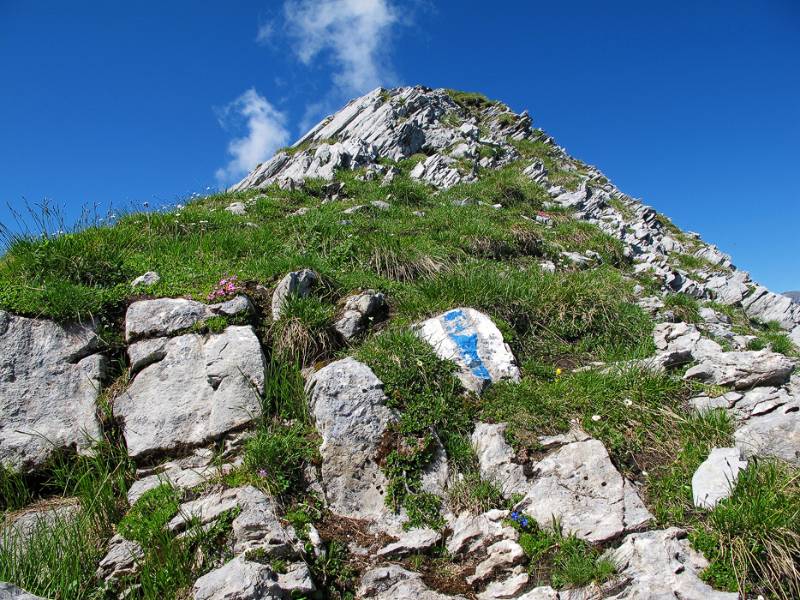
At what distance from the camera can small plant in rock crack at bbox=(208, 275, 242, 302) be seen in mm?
6824

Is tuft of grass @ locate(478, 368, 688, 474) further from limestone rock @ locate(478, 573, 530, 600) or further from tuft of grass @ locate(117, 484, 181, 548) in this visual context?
tuft of grass @ locate(117, 484, 181, 548)

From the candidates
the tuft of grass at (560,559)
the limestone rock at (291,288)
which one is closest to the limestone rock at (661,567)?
the tuft of grass at (560,559)

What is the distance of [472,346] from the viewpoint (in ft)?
21.7

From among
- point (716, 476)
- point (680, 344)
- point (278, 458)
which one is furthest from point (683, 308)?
point (278, 458)

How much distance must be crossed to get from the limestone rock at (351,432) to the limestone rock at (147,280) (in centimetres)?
311

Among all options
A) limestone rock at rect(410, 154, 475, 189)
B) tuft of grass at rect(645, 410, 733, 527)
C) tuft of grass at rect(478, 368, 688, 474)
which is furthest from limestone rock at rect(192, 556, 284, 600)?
limestone rock at rect(410, 154, 475, 189)

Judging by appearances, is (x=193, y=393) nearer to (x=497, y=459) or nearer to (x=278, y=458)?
(x=278, y=458)

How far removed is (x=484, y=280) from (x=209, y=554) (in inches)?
221

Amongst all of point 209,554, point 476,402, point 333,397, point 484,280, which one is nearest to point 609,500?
point 476,402

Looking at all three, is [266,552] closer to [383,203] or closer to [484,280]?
[484,280]

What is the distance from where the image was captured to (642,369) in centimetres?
610

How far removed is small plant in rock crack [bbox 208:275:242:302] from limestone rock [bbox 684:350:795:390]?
624 centimetres

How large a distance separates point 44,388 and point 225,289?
95.7 inches

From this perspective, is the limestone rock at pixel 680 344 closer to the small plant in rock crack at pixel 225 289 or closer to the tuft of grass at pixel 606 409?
the tuft of grass at pixel 606 409
